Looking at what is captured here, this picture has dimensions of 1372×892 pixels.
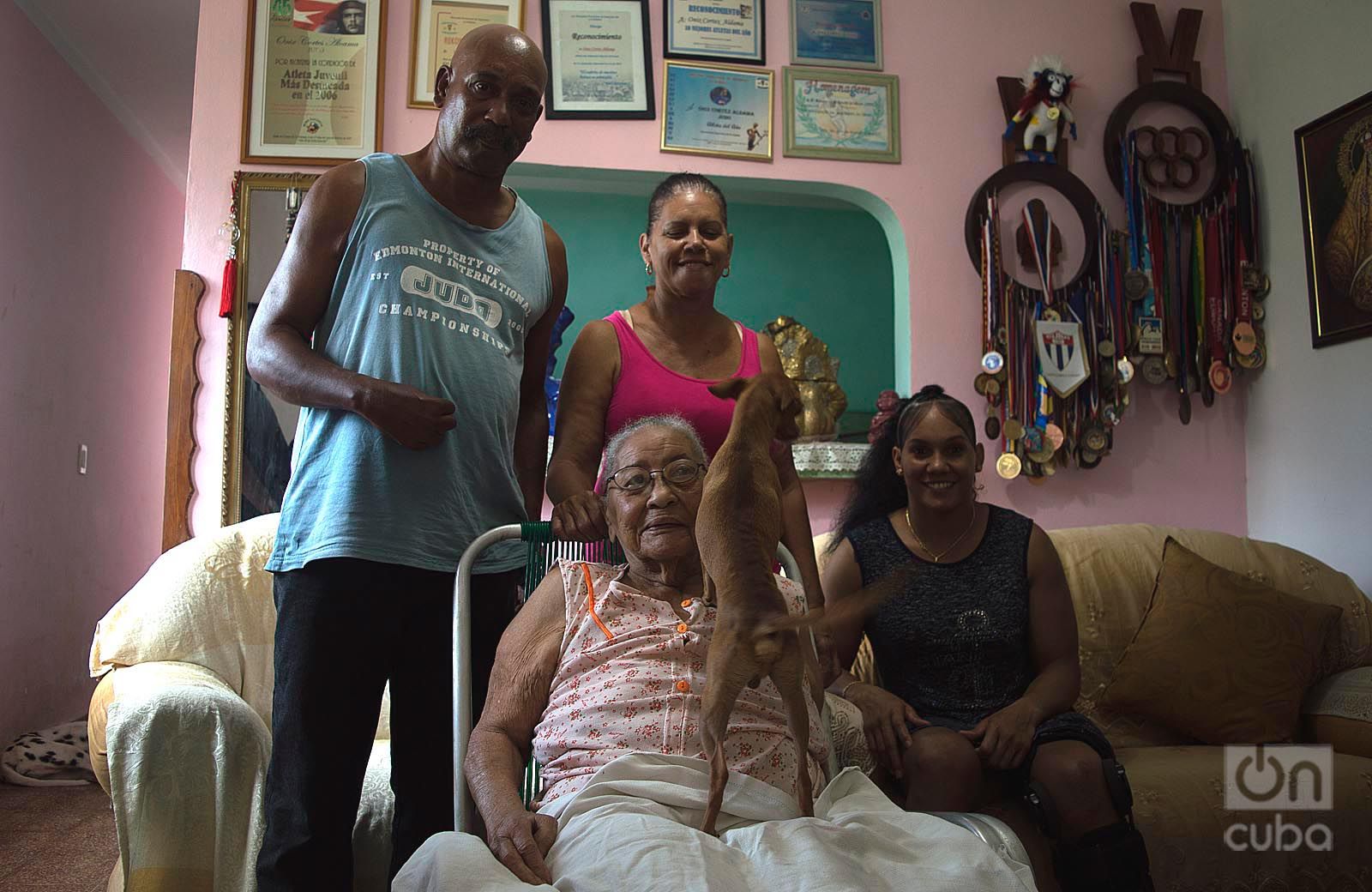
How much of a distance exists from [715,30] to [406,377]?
236 centimetres

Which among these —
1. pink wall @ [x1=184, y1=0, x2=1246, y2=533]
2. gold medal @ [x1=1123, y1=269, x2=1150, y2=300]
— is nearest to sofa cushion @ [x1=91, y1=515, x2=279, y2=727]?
pink wall @ [x1=184, y1=0, x2=1246, y2=533]

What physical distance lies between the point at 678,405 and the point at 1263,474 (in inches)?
105

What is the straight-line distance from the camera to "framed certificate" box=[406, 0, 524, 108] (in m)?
3.21

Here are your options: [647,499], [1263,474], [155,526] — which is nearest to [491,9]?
[647,499]

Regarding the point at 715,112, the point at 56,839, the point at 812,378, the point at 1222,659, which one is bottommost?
the point at 56,839

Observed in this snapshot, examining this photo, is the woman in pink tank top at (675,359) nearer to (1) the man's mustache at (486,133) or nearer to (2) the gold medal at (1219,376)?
(1) the man's mustache at (486,133)

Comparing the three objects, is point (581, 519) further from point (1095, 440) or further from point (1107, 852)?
point (1095, 440)

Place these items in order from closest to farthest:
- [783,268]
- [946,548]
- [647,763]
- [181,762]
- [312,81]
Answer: [647,763] < [181,762] < [946,548] < [312,81] < [783,268]

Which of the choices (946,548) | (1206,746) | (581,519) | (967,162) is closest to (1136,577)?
(1206,746)

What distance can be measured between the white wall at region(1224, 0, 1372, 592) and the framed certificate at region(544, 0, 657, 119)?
2062mm

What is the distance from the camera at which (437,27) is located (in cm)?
324

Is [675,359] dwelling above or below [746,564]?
above

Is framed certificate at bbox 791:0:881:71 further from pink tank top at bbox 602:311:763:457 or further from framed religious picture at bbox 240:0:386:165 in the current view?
pink tank top at bbox 602:311:763:457

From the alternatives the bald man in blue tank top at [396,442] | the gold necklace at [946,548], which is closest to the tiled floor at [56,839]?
the bald man in blue tank top at [396,442]
